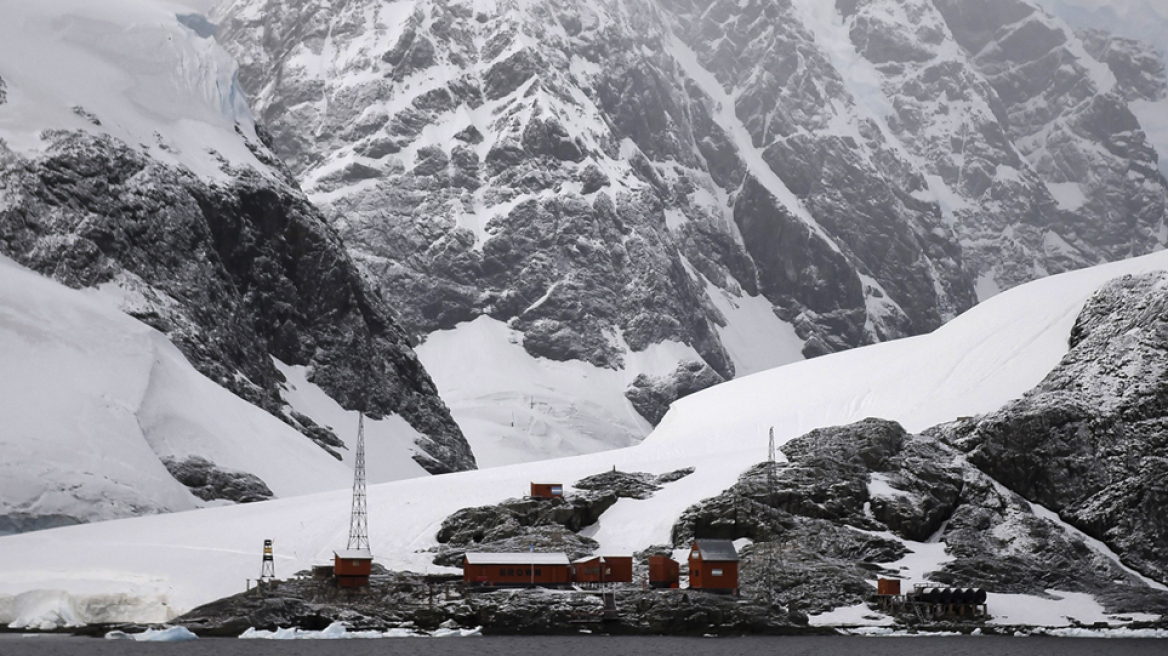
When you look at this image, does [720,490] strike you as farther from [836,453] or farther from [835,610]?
[835,610]

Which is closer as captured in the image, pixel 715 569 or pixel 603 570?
pixel 715 569

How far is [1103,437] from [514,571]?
4550 centimetres

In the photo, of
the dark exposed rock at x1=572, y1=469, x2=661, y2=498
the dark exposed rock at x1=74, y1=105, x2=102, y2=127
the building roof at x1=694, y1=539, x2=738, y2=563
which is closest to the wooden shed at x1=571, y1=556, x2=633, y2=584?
Answer: the building roof at x1=694, y1=539, x2=738, y2=563

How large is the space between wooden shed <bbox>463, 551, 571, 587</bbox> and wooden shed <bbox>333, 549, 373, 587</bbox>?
667 cm

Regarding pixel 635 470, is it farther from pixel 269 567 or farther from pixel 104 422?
pixel 104 422

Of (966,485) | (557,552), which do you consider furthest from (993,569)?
(557,552)

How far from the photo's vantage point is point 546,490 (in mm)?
118062

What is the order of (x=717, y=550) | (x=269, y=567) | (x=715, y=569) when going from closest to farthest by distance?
(x=715, y=569)
(x=717, y=550)
(x=269, y=567)

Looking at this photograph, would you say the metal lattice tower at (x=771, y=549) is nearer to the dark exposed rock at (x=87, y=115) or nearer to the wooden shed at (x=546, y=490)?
the wooden shed at (x=546, y=490)

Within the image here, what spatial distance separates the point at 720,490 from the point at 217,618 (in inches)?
1548

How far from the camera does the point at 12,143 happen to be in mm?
177375

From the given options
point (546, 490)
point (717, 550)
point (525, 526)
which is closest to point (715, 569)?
point (717, 550)

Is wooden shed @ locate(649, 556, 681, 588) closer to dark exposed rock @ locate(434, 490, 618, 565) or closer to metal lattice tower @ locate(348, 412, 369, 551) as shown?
dark exposed rock @ locate(434, 490, 618, 565)

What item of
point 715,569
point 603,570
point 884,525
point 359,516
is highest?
point 359,516
